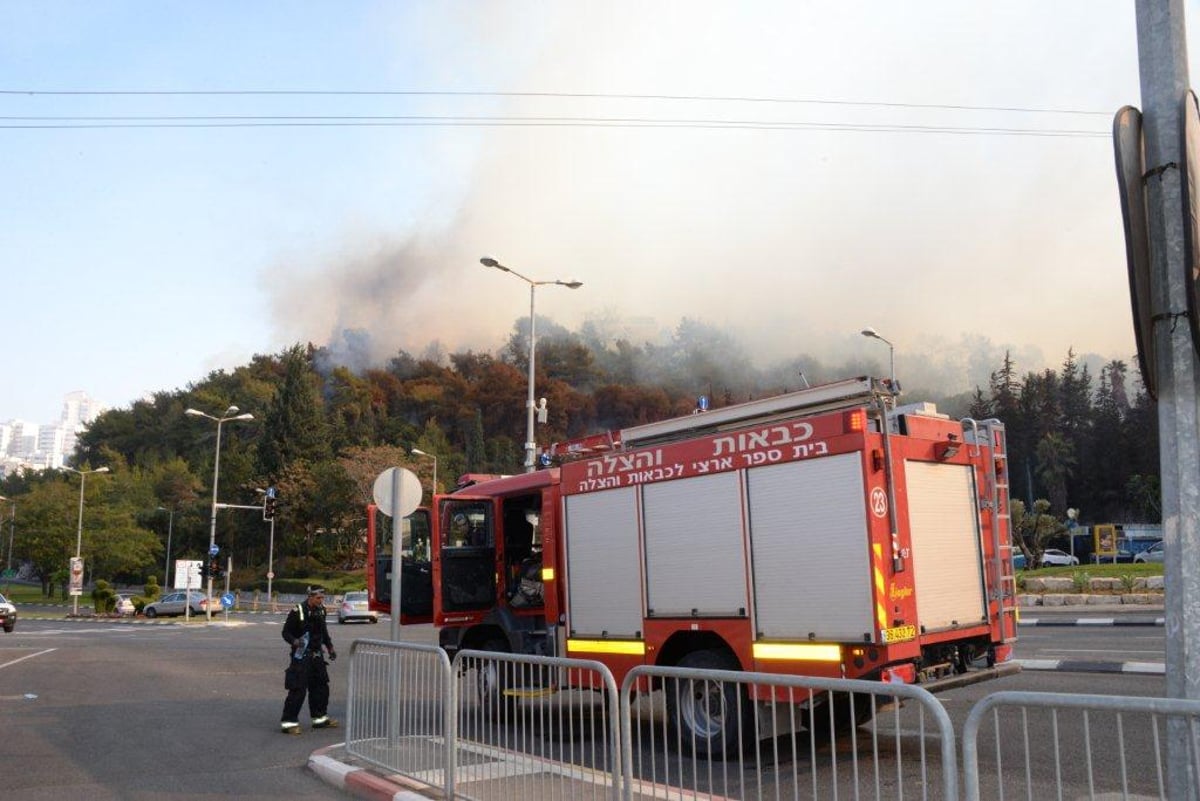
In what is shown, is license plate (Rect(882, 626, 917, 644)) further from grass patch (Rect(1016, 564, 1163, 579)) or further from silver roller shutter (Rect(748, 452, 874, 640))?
grass patch (Rect(1016, 564, 1163, 579))

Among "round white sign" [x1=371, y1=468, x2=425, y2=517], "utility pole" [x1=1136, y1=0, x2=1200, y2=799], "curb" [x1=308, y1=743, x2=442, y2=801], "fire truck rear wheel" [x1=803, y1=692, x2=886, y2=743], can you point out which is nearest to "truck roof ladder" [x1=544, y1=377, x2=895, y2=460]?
"round white sign" [x1=371, y1=468, x2=425, y2=517]

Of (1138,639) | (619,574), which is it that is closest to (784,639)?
(619,574)

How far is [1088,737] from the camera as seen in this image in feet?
11.7

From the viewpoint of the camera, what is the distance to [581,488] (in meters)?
10.4

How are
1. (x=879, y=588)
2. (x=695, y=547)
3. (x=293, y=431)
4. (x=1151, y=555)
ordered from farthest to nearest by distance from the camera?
(x=293, y=431)
(x=1151, y=555)
(x=695, y=547)
(x=879, y=588)

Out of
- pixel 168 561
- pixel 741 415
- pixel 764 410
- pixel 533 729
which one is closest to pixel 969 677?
pixel 764 410

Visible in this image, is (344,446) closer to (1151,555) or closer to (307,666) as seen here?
(1151,555)

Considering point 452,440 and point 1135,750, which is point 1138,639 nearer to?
point 1135,750

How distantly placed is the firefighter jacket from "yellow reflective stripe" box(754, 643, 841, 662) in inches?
197

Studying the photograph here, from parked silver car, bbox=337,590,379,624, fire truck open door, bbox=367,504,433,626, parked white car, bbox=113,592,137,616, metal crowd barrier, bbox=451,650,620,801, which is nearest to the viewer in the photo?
metal crowd barrier, bbox=451,650,620,801

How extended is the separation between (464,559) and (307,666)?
2273 mm

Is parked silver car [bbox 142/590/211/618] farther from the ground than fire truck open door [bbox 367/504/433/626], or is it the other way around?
fire truck open door [bbox 367/504/433/626]

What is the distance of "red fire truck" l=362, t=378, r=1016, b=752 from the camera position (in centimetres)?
780

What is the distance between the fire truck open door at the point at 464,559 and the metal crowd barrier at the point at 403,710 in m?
2.99
